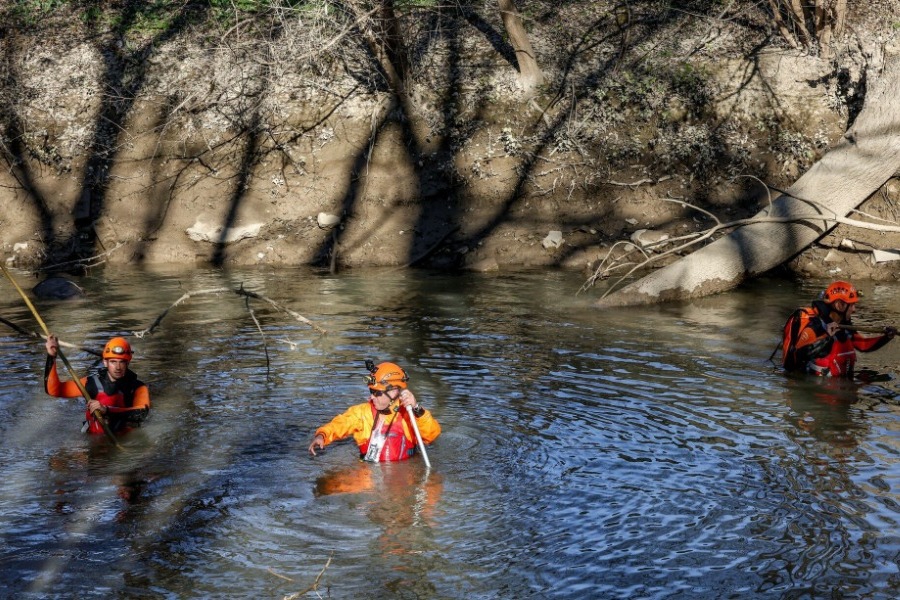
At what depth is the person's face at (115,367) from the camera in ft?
35.2

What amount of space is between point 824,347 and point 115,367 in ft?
26.0

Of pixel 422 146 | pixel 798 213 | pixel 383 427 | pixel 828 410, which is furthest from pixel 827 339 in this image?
pixel 422 146

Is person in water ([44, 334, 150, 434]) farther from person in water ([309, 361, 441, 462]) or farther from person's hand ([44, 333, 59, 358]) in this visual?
person in water ([309, 361, 441, 462])

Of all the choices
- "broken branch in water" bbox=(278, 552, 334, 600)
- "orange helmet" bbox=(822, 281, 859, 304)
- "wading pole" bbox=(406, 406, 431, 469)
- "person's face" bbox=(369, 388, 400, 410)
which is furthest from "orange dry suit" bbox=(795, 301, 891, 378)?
"broken branch in water" bbox=(278, 552, 334, 600)

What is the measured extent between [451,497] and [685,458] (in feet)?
7.69

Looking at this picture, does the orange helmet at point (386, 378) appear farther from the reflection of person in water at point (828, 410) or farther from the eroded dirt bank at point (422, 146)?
the eroded dirt bank at point (422, 146)

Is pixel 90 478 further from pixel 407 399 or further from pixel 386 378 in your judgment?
pixel 407 399

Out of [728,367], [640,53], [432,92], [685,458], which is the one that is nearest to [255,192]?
[432,92]

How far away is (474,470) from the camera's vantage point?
9.69 metres

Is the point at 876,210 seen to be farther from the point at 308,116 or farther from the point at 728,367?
the point at 308,116

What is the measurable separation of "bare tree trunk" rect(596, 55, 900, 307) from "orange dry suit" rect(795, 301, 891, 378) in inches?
190

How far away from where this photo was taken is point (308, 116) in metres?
23.4

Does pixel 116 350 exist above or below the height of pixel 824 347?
above

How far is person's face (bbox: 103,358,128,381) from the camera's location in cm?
1072
